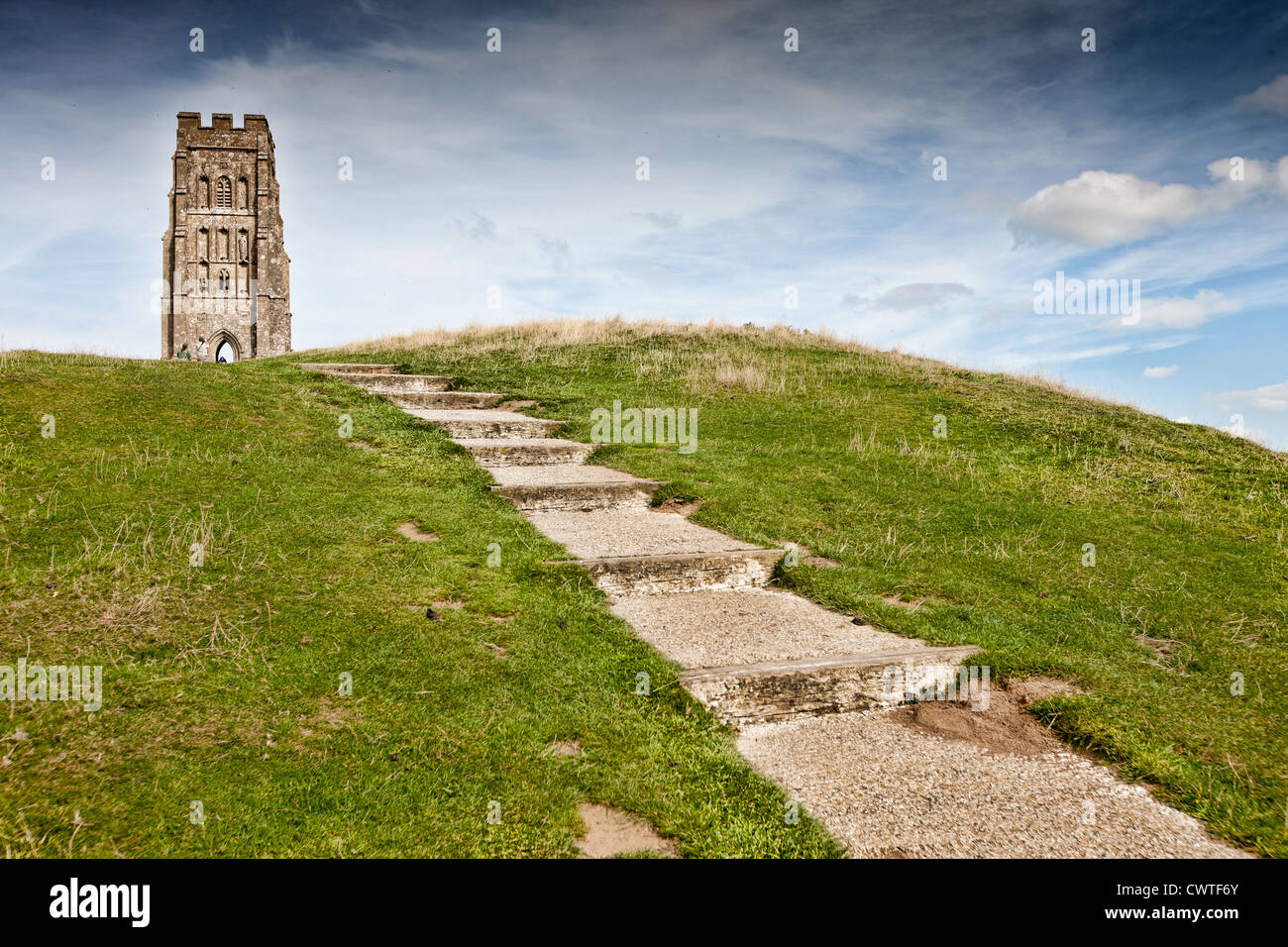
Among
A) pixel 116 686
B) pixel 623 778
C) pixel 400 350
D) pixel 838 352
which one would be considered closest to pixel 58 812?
pixel 116 686

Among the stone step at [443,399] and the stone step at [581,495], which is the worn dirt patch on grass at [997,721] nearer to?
the stone step at [581,495]

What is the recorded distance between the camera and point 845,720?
4.94 meters

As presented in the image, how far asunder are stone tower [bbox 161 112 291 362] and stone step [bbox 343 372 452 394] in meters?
53.1

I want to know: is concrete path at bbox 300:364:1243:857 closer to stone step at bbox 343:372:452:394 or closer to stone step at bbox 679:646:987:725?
stone step at bbox 679:646:987:725

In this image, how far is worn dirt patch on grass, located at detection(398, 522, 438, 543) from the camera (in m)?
7.04

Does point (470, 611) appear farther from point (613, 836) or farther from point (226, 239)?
point (226, 239)

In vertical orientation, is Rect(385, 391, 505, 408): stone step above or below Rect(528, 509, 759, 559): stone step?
above

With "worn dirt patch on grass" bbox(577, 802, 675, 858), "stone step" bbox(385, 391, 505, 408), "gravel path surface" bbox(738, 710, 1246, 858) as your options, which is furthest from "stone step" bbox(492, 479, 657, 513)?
"stone step" bbox(385, 391, 505, 408)

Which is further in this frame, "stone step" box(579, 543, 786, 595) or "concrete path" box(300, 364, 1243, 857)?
"stone step" box(579, 543, 786, 595)

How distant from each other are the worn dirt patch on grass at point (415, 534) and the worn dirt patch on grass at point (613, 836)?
396 cm

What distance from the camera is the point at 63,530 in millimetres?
5938

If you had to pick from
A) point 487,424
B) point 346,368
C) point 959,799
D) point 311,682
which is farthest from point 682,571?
point 346,368

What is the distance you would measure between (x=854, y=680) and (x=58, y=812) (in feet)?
14.9

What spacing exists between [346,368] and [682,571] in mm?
11510
